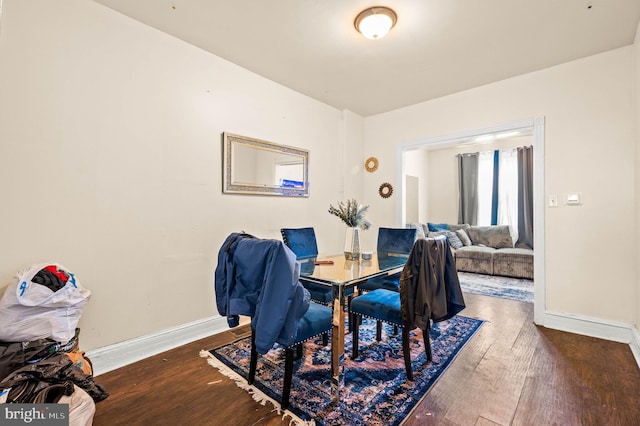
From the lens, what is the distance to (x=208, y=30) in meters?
2.40

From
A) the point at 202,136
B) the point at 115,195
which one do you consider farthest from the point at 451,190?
the point at 115,195

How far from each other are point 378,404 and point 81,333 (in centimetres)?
203

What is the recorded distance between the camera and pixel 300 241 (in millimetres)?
2918

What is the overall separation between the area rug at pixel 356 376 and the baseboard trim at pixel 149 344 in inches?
12.1

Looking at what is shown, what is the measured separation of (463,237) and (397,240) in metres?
3.45

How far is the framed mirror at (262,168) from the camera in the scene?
2.89 metres

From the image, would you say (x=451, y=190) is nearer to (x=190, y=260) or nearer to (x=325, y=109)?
(x=325, y=109)

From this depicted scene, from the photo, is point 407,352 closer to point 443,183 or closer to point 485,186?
point 485,186

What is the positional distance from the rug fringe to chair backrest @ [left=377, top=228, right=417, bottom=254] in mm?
1767

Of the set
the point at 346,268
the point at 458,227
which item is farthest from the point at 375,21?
the point at 458,227

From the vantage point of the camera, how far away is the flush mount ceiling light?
6.84 ft

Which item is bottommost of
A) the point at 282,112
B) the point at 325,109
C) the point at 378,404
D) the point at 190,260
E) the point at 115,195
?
the point at 378,404

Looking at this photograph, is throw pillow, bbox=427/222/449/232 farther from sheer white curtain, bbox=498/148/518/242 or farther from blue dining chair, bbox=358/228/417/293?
blue dining chair, bbox=358/228/417/293

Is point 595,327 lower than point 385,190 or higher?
lower
